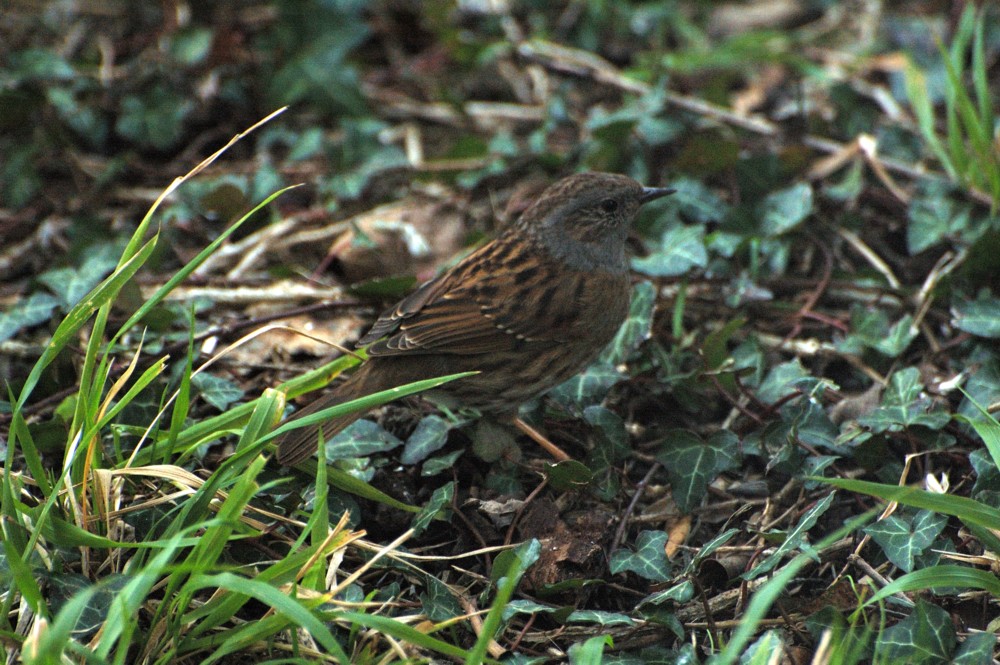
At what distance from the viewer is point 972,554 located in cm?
299

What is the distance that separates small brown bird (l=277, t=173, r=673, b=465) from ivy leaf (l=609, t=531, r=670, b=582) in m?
0.78

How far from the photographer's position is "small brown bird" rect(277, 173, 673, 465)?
3.59 m

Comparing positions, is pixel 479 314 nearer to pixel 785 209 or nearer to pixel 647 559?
pixel 647 559

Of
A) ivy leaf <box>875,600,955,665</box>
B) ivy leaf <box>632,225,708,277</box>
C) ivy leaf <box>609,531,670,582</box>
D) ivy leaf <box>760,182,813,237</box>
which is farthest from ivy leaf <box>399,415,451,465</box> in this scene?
ivy leaf <box>760,182,813,237</box>

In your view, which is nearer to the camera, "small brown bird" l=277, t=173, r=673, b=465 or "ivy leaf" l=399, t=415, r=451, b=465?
"ivy leaf" l=399, t=415, r=451, b=465

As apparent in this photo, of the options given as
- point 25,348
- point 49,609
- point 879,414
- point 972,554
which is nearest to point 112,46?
point 25,348

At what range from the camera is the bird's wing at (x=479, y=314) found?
3.62 meters

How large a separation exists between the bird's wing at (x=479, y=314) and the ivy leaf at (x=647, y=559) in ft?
2.83

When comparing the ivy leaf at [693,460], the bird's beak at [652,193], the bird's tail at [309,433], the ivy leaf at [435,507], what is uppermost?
the bird's beak at [652,193]

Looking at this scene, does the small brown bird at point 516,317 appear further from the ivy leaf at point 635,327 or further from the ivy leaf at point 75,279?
the ivy leaf at point 75,279

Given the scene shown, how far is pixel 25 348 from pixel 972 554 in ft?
11.2

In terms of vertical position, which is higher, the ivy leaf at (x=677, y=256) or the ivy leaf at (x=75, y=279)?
the ivy leaf at (x=75, y=279)

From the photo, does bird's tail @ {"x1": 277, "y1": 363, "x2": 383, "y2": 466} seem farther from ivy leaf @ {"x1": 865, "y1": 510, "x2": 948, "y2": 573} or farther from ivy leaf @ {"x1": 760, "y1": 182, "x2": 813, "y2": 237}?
ivy leaf @ {"x1": 760, "y1": 182, "x2": 813, "y2": 237}

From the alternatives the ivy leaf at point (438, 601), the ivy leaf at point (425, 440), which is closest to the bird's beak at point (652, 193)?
the ivy leaf at point (425, 440)
